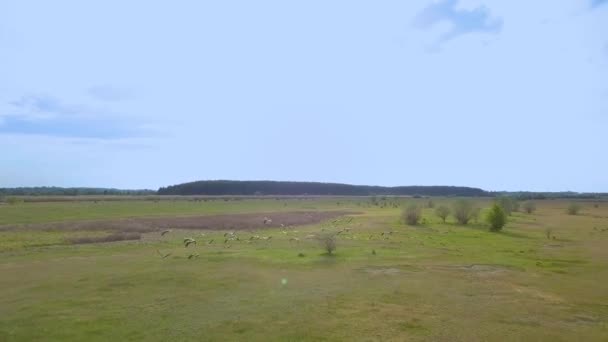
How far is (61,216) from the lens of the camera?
2235 inches

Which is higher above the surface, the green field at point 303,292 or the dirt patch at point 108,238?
the dirt patch at point 108,238

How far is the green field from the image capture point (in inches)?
540

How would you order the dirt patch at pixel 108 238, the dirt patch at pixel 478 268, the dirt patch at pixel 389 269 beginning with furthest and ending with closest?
the dirt patch at pixel 108 238 → the dirt patch at pixel 478 268 → the dirt patch at pixel 389 269

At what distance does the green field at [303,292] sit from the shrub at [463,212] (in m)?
21.1

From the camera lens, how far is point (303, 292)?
1811 cm

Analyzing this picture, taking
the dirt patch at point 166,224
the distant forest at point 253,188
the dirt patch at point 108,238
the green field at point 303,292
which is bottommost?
the green field at point 303,292

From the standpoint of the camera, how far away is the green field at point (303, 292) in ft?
45.0

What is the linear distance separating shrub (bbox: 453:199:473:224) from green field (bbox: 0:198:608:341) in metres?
21.1

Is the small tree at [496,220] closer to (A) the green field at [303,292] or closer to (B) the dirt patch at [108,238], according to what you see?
(A) the green field at [303,292]

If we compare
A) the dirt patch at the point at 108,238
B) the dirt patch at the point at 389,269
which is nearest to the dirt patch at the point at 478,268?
the dirt patch at the point at 389,269

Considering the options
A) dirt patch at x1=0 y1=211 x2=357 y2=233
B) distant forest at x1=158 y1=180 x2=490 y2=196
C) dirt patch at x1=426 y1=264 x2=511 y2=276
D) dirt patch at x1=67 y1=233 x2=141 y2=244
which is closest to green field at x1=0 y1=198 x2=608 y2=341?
dirt patch at x1=426 y1=264 x2=511 y2=276

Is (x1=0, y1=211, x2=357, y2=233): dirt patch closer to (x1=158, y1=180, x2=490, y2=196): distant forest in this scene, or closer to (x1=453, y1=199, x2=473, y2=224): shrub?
(x1=453, y1=199, x2=473, y2=224): shrub

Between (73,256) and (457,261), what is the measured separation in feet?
71.7

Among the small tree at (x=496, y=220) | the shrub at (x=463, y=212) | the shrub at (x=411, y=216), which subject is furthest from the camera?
the shrub at (x=463, y=212)
